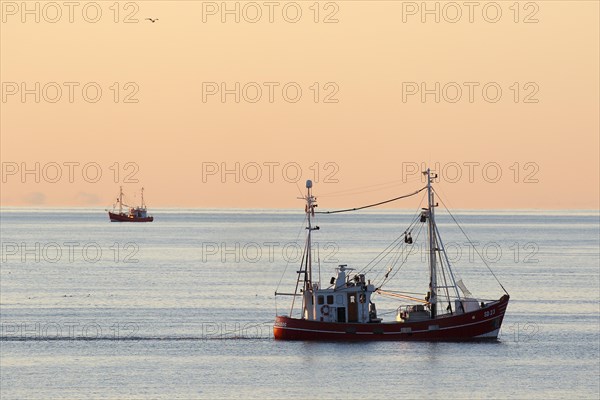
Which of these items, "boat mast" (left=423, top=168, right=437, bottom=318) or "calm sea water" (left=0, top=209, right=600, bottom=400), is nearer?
"calm sea water" (left=0, top=209, right=600, bottom=400)

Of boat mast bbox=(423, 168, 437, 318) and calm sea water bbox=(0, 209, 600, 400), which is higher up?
boat mast bbox=(423, 168, 437, 318)

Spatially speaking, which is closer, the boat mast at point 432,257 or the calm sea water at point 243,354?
the calm sea water at point 243,354

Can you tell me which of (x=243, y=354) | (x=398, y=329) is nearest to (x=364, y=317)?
(x=398, y=329)

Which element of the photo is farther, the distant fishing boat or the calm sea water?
the distant fishing boat

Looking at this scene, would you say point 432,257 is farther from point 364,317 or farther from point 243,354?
point 243,354

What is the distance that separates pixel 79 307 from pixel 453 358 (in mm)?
47964

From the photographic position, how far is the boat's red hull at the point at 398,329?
9438cm

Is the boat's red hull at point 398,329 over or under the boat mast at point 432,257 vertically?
under

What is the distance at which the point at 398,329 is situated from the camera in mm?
95375

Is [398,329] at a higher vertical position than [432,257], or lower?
lower

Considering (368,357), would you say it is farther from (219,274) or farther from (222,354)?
(219,274)

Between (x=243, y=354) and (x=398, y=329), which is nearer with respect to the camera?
(x=243, y=354)

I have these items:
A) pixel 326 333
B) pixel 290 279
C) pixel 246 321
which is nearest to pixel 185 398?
pixel 326 333

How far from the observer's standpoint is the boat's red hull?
94.4 meters
